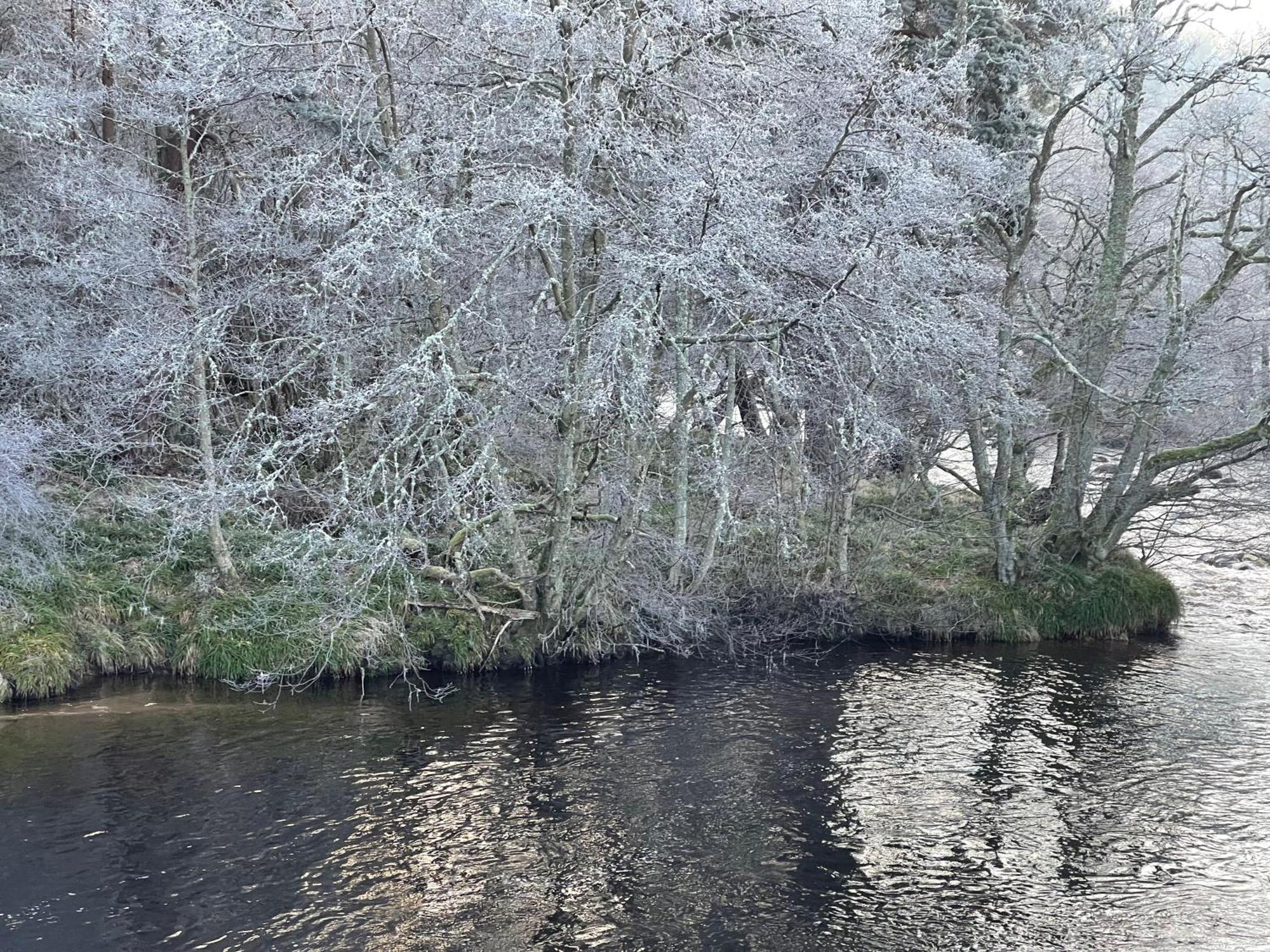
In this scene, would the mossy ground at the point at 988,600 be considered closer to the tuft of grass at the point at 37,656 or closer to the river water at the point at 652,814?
the river water at the point at 652,814

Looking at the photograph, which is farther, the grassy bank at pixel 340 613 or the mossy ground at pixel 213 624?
the grassy bank at pixel 340 613

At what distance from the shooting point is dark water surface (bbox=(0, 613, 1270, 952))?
325 inches

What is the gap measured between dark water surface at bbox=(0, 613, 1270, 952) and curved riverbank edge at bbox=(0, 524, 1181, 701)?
45 centimetres

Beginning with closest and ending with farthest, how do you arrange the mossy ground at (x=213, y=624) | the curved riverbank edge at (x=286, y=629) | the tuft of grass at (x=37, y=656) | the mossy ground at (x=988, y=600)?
the tuft of grass at (x=37, y=656) < the mossy ground at (x=213, y=624) < the curved riverbank edge at (x=286, y=629) < the mossy ground at (x=988, y=600)

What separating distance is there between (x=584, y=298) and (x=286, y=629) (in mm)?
5300

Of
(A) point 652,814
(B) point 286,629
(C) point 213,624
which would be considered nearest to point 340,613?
(B) point 286,629

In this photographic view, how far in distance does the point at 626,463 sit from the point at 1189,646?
8212mm

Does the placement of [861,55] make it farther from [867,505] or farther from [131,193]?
[131,193]

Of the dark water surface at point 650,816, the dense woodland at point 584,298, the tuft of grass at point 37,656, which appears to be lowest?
the dark water surface at point 650,816

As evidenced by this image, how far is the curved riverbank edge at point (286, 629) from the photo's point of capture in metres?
13.6

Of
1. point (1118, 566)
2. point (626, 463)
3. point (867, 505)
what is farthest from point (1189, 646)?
point (626, 463)

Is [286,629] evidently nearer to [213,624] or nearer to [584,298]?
[213,624]

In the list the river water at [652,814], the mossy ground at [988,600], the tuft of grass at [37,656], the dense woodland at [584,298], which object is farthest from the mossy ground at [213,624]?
the mossy ground at [988,600]

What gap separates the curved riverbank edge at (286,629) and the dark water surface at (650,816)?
0.45 m
